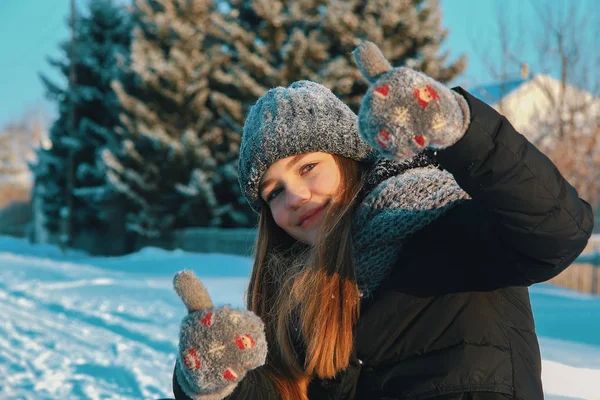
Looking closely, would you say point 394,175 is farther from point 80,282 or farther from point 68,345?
point 80,282

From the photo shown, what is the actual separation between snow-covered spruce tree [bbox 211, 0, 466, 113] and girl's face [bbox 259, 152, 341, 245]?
1144 centimetres

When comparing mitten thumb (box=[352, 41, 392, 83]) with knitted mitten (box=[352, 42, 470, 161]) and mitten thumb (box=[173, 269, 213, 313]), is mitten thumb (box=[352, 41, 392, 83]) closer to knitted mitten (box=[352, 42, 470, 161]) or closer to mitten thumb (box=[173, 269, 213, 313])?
knitted mitten (box=[352, 42, 470, 161])

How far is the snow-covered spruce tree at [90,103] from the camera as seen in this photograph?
1838cm

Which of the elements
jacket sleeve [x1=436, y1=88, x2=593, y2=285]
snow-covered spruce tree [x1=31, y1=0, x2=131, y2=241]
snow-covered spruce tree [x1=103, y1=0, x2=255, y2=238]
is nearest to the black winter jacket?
jacket sleeve [x1=436, y1=88, x2=593, y2=285]

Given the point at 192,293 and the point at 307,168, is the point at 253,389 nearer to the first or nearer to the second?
the point at 192,293

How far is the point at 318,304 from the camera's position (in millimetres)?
1830

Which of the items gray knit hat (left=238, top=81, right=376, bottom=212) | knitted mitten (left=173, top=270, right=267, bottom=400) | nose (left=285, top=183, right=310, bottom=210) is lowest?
knitted mitten (left=173, top=270, right=267, bottom=400)

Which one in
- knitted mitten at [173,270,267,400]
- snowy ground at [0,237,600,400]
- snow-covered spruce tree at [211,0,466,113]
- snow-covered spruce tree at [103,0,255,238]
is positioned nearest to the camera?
knitted mitten at [173,270,267,400]

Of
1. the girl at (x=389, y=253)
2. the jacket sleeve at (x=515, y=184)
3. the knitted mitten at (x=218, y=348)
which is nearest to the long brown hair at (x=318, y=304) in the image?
the girl at (x=389, y=253)

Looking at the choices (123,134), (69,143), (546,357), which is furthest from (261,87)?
(546,357)

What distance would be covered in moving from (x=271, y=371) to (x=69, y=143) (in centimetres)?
1811

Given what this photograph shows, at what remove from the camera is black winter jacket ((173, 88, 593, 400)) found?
1.26 metres

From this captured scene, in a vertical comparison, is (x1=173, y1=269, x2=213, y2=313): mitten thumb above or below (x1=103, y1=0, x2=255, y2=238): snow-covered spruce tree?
below

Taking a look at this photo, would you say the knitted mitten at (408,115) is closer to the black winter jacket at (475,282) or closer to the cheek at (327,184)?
the black winter jacket at (475,282)
